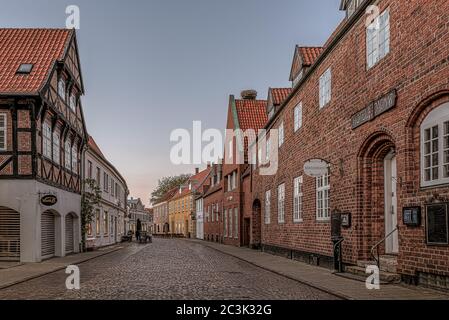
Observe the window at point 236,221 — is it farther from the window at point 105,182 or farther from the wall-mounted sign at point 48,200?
the wall-mounted sign at point 48,200

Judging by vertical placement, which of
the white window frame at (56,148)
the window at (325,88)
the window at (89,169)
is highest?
the window at (325,88)

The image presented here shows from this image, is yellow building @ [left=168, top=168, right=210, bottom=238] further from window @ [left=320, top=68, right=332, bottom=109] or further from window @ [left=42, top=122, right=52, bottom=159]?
window @ [left=320, top=68, right=332, bottom=109]

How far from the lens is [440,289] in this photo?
1038cm

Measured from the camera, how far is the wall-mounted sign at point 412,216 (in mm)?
11188

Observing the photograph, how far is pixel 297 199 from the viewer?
72.3ft

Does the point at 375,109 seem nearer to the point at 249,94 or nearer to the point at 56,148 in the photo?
the point at 56,148

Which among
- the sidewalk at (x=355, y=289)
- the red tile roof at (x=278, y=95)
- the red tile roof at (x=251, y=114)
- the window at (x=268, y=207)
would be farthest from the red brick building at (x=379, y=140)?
the red tile roof at (x=251, y=114)

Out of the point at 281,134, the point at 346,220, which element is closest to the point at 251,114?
the point at 281,134

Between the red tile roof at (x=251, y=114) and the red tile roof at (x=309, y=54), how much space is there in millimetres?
17343

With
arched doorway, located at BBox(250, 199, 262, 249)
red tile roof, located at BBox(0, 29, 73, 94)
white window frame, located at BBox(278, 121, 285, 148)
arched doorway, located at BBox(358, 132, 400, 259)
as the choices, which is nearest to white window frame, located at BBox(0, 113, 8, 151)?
red tile roof, located at BBox(0, 29, 73, 94)

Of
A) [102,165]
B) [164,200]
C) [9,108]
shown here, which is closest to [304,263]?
[9,108]

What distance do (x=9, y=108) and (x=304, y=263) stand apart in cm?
1176

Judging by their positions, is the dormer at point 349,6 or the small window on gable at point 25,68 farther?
the small window on gable at point 25,68
